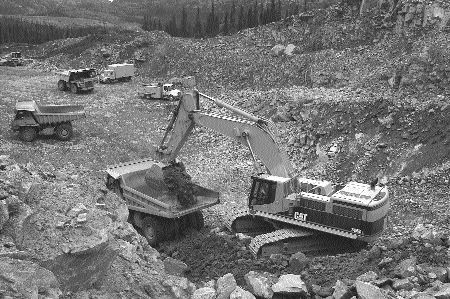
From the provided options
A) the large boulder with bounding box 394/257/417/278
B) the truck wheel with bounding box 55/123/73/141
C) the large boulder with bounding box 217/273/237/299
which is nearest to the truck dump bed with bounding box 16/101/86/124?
the truck wheel with bounding box 55/123/73/141

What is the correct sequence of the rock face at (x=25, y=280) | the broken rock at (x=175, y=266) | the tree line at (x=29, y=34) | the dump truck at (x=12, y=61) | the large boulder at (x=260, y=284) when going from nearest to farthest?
the rock face at (x=25, y=280)
the large boulder at (x=260, y=284)
the broken rock at (x=175, y=266)
the dump truck at (x=12, y=61)
the tree line at (x=29, y=34)

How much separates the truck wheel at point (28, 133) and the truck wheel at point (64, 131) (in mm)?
853

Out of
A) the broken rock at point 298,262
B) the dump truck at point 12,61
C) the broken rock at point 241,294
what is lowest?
the dump truck at point 12,61

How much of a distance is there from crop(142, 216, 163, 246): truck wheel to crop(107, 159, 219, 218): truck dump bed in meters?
0.27

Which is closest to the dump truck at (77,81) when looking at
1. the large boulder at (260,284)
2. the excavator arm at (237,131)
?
the excavator arm at (237,131)

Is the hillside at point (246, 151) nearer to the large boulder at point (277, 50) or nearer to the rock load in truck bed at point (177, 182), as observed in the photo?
the large boulder at point (277, 50)

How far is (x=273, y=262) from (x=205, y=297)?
2693mm

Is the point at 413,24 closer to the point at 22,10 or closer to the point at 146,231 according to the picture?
the point at 146,231

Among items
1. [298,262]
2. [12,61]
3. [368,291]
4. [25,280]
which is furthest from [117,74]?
[25,280]

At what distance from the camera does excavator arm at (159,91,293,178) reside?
12.7 metres

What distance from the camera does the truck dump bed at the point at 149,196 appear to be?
12536 millimetres

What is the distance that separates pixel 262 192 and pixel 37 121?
37.4 ft

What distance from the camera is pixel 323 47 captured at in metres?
32.4

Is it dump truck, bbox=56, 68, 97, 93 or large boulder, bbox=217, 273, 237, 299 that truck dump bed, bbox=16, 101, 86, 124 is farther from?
large boulder, bbox=217, 273, 237, 299
